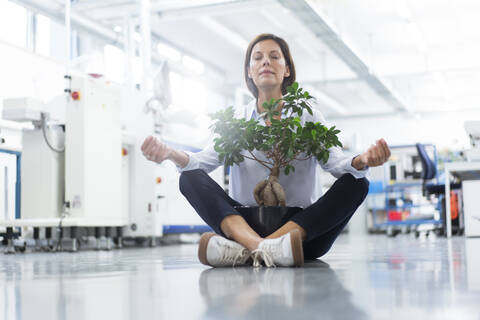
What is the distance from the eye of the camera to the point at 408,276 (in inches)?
53.0

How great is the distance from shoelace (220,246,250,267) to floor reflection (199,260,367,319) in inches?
8.2

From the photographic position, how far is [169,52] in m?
10.6

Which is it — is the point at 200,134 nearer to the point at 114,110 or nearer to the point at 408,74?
the point at 114,110

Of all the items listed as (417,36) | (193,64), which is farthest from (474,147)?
(193,64)

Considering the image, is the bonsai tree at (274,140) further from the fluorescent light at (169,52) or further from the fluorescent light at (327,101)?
the fluorescent light at (327,101)

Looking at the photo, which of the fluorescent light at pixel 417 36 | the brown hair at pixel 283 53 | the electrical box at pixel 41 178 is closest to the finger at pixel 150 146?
the brown hair at pixel 283 53

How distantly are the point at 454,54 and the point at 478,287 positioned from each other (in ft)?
37.0

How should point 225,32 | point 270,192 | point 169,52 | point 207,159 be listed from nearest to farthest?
point 270,192 → point 207,159 → point 225,32 → point 169,52

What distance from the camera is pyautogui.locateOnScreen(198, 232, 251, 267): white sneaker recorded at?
1.70 meters

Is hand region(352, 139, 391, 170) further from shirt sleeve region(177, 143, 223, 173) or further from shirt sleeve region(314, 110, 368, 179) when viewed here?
shirt sleeve region(177, 143, 223, 173)

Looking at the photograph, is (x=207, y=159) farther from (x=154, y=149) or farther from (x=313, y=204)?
(x=313, y=204)

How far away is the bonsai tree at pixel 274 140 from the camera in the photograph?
1.80 metres

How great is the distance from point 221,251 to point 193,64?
10.1 meters

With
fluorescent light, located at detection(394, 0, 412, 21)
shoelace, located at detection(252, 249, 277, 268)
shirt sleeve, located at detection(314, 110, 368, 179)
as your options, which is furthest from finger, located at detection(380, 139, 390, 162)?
fluorescent light, located at detection(394, 0, 412, 21)
